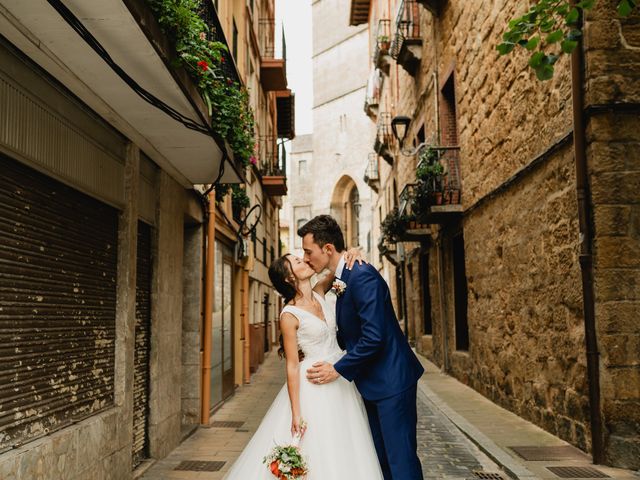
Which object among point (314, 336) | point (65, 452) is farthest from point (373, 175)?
point (314, 336)

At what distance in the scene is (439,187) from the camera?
13414 mm

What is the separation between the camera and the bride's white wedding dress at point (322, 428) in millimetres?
3785

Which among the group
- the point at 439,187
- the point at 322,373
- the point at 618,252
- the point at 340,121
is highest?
the point at 340,121

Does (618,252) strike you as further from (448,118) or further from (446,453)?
(448,118)

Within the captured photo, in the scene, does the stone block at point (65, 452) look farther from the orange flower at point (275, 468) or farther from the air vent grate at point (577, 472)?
the air vent grate at point (577, 472)

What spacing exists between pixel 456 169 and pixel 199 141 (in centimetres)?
776

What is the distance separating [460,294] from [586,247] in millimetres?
7596

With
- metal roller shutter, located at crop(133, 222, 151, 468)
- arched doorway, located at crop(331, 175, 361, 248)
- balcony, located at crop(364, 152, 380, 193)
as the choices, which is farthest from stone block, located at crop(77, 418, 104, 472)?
arched doorway, located at crop(331, 175, 361, 248)

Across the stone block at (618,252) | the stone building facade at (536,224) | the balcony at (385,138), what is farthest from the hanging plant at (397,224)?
the stone block at (618,252)

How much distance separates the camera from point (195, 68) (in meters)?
5.75

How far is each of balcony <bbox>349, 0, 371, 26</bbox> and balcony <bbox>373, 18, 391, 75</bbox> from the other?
7026 mm

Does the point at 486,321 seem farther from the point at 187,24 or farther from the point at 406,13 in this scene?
the point at 406,13

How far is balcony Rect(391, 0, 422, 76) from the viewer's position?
16.9 m

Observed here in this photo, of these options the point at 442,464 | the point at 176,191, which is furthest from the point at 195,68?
the point at 442,464
